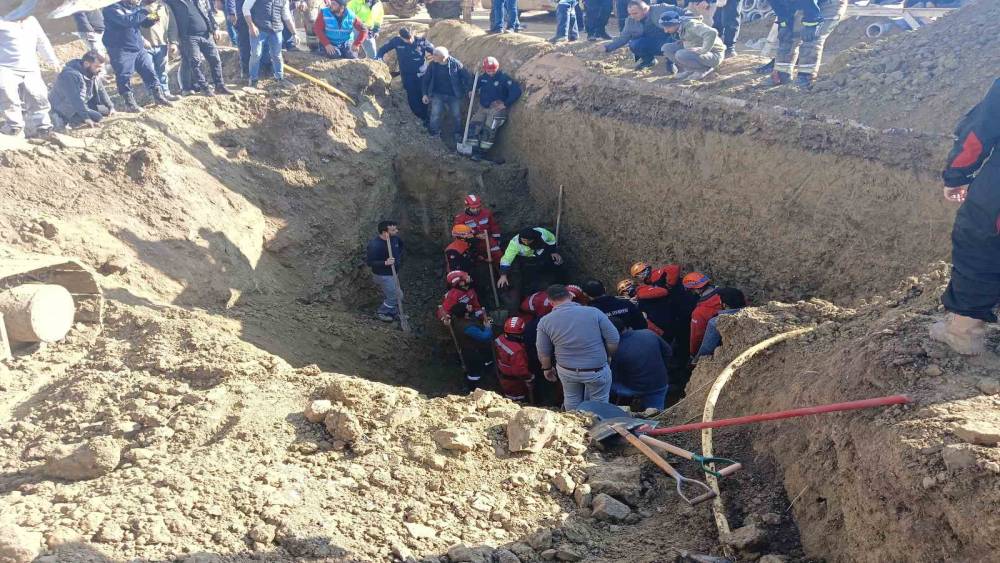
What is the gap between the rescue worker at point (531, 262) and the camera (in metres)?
10.3

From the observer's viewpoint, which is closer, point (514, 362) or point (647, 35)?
point (514, 362)

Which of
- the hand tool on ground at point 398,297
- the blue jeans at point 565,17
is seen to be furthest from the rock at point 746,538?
the blue jeans at point 565,17

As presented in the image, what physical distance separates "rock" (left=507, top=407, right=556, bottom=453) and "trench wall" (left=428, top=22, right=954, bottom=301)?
4.37 m

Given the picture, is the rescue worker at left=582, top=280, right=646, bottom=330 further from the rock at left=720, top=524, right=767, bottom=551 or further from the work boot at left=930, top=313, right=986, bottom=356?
the rock at left=720, top=524, right=767, bottom=551

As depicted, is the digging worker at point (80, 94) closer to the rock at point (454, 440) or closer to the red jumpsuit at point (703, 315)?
the rock at point (454, 440)

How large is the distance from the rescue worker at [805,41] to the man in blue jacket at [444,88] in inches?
210

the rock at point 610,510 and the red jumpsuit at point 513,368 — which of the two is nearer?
the rock at point 610,510

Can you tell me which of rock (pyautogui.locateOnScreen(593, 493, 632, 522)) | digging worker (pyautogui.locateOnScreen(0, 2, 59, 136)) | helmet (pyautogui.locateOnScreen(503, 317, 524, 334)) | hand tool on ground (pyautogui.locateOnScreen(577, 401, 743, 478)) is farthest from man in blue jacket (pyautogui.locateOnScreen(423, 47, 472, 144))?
rock (pyautogui.locateOnScreen(593, 493, 632, 522))

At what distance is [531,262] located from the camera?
10570mm

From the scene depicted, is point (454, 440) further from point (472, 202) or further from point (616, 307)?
point (472, 202)

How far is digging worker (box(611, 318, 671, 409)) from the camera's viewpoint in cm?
739

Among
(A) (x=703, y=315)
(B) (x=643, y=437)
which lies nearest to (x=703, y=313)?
(A) (x=703, y=315)

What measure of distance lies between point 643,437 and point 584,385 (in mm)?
1990

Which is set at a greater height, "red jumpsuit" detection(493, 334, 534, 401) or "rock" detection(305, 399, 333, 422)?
"rock" detection(305, 399, 333, 422)
